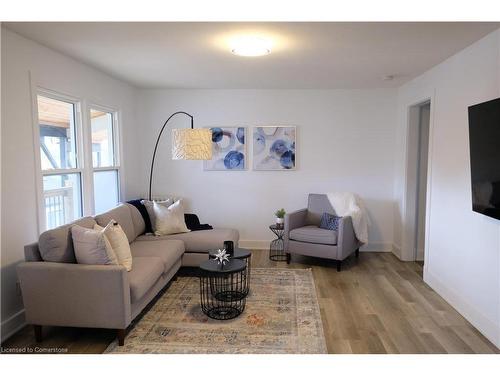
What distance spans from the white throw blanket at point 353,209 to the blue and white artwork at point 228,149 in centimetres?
143

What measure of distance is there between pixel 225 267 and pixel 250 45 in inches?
74.9

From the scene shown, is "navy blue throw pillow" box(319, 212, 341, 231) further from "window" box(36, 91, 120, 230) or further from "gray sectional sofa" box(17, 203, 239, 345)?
"window" box(36, 91, 120, 230)

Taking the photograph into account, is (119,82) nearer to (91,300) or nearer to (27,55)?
(27,55)

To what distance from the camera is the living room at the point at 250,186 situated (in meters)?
2.61

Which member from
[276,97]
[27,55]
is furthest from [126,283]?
[276,97]

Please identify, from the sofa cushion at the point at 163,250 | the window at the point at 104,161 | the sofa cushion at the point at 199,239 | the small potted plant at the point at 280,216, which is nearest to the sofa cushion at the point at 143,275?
the sofa cushion at the point at 163,250

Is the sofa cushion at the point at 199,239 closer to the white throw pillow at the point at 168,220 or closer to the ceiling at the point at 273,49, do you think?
the white throw pillow at the point at 168,220

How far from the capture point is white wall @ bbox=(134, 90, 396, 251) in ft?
16.8

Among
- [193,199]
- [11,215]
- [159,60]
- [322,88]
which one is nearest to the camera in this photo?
[11,215]

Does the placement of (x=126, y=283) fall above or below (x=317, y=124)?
below

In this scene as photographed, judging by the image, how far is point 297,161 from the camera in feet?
17.1

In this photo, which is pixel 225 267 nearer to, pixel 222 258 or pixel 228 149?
pixel 222 258

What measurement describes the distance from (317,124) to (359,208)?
54.9 inches

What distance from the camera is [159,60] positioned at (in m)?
3.54
